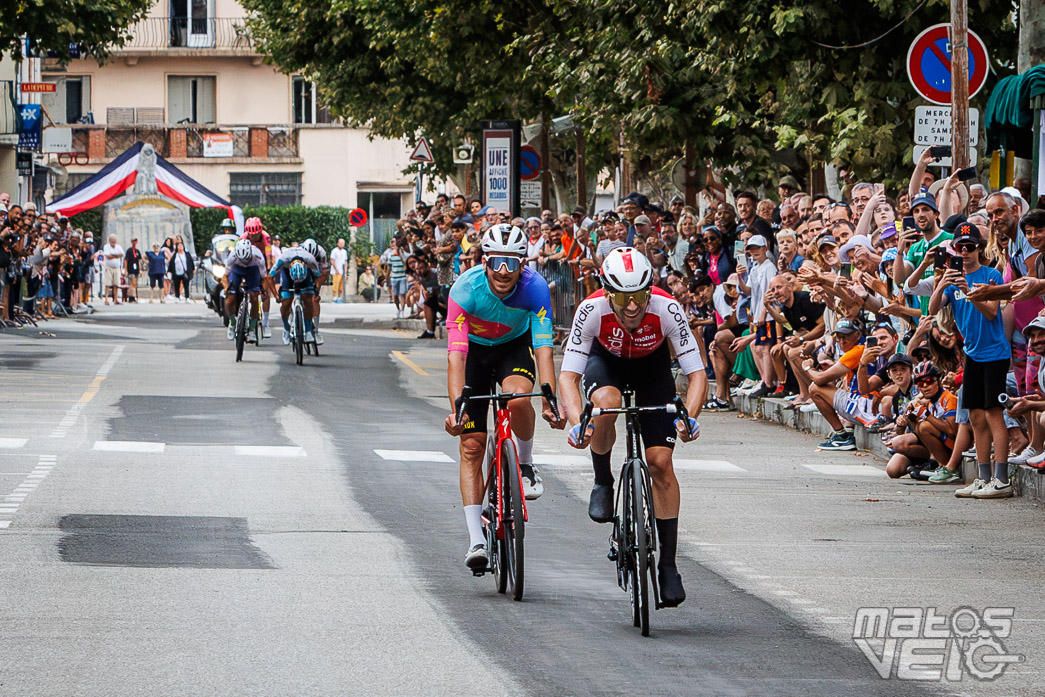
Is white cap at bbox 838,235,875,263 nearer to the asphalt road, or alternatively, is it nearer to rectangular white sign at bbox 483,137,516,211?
the asphalt road

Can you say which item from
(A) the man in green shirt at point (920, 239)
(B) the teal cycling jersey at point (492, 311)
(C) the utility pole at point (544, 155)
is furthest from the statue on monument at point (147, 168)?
(B) the teal cycling jersey at point (492, 311)

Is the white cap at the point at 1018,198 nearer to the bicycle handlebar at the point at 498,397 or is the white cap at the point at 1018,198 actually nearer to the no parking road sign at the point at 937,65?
the no parking road sign at the point at 937,65

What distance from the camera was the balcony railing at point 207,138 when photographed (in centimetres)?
6825

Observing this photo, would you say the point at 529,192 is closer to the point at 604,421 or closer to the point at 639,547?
the point at 604,421

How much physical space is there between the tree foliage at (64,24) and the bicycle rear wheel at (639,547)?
25.9m

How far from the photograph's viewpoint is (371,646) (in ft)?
25.3

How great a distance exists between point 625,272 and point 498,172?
70.9 feet

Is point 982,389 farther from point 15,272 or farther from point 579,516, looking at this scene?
point 15,272

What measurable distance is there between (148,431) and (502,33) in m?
15.8

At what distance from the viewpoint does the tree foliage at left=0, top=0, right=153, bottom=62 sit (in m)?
32.9

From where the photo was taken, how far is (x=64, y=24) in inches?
1319

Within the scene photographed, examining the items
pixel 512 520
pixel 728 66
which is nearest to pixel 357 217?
pixel 728 66

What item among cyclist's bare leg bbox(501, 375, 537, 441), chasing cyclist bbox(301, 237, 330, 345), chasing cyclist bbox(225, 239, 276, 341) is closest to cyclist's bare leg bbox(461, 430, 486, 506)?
cyclist's bare leg bbox(501, 375, 537, 441)

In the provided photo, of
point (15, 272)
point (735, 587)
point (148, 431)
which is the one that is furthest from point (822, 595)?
point (15, 272)
